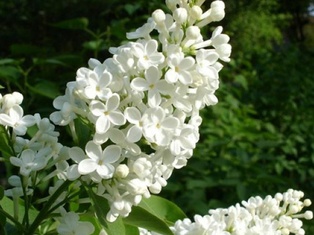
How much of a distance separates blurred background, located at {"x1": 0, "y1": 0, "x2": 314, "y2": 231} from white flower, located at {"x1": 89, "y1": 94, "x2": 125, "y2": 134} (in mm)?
507

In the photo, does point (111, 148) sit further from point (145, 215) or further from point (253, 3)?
point (253, 3)

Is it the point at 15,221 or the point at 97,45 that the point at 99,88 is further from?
the point at 97,45

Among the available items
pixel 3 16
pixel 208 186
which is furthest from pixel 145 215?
pixel 3 16

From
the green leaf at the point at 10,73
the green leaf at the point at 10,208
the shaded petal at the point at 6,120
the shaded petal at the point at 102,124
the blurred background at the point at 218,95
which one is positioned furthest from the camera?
the blurred background at the point at 218,95

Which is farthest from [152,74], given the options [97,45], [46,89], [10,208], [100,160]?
[97,45]

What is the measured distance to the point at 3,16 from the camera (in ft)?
19.3

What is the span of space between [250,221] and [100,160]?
36 centimetres

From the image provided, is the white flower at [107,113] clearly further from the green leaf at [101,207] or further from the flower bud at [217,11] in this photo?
the flower bud at [217,11]

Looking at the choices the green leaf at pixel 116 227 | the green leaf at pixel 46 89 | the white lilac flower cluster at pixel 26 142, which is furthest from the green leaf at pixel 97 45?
the green leaf at pixel 116 227

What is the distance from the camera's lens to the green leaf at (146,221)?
0.84 metres

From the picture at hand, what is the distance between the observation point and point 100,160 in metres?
0.75

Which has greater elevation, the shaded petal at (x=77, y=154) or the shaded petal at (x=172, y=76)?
the shaded petal at (x=172, y=76)

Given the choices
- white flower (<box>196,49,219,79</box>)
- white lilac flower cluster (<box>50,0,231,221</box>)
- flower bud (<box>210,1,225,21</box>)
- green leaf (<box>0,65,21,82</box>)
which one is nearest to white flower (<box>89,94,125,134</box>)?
white lilac flower cluster (<box>50,0,231,221</box>)

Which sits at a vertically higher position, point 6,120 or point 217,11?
point 217,11
